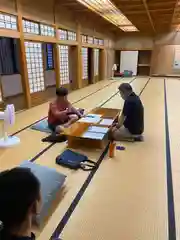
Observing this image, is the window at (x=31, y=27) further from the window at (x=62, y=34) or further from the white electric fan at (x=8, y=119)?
the white electric fan at (x=8, y=119)

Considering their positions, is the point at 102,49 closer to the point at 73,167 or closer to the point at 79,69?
the point at 79,69

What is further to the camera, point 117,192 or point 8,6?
point 8,6

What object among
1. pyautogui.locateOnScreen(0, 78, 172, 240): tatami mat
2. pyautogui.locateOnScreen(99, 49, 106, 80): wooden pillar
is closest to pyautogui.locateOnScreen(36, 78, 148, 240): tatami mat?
pyautogui.locateOnScreen(0, 78, 172, 240): tatami mat

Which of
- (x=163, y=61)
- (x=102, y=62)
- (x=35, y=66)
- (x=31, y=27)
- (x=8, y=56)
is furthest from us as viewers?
(x=163, y=61)

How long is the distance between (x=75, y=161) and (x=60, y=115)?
113 centimetres

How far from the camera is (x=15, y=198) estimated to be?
0.70 m

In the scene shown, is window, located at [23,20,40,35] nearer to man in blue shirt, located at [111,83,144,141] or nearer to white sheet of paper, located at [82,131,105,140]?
man in blue shirt, located at [111,83,144,141]

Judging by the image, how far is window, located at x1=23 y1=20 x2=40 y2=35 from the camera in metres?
4.82

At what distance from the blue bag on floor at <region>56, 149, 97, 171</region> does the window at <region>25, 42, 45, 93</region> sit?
3449 mm

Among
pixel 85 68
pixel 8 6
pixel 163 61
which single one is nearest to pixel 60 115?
pixel 8 6

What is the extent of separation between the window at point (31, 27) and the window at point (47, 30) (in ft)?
0.70

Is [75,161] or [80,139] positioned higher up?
[80,139]

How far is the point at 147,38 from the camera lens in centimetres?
1314

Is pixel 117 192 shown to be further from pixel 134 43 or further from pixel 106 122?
pixel 134 43
